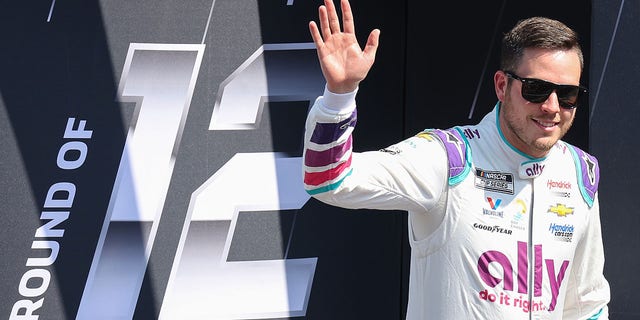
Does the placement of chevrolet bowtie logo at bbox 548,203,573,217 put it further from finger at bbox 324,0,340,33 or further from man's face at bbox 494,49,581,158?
A: finger at bbox 324,0,340,33

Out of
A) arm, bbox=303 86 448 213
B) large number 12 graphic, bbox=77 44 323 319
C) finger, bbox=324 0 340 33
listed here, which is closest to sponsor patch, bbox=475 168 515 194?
arm, bbox=303 86 448 213

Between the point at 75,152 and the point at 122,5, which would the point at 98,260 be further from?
the point at 122,5

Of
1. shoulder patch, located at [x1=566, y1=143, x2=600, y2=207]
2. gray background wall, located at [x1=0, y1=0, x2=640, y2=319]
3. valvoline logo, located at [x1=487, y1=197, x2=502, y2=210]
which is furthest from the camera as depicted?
gray background wall, located at [x1=0, y1=0, x2=640, y2=319]

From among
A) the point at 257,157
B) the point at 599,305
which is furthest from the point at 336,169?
the point at 257,157

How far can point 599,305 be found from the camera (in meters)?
2.59

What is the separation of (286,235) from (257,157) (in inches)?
14.9

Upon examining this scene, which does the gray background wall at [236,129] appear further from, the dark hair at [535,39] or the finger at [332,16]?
the finger at [332,16]

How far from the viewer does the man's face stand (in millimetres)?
2355

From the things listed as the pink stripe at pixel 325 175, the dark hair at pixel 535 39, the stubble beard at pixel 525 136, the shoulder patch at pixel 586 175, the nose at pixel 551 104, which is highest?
the dark hair at pixel 535 39

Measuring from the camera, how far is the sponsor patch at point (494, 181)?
243cm

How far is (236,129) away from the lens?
170 inches

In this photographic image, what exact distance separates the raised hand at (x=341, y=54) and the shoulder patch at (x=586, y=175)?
81 centimetres

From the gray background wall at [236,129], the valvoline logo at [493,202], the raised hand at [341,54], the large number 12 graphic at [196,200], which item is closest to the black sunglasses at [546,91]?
the valvoline logo at [493,202]

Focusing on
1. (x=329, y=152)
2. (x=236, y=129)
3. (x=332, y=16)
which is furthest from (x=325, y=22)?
(x=236, y=129)
